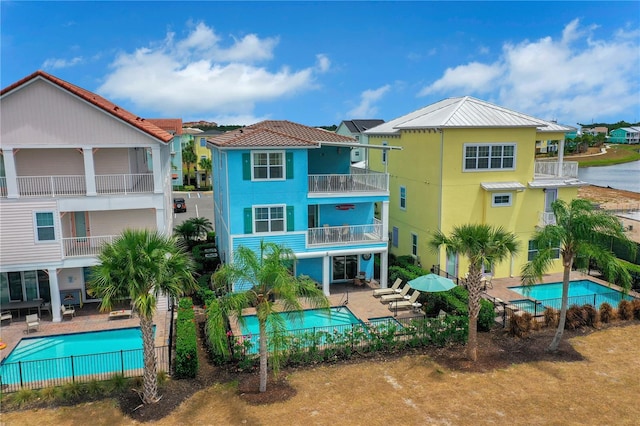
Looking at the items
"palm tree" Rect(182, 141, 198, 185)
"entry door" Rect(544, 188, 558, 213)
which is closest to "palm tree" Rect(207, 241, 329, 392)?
"entry door" Rect(544, 188, 558, 213)

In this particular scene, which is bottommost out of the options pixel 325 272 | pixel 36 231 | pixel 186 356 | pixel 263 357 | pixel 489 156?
pixel 186 356

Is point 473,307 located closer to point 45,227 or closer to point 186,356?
point 186,356

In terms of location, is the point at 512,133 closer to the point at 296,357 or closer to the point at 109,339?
the point at 296,357

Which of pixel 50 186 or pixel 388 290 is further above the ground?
pixel 50 186

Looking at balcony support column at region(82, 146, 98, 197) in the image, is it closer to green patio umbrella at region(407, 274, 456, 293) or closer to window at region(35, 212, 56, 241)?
window at region(35, 212, 56, 241)

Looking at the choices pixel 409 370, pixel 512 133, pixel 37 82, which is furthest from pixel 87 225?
pixel 512 133

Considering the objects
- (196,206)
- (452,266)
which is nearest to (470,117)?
(452,266)
